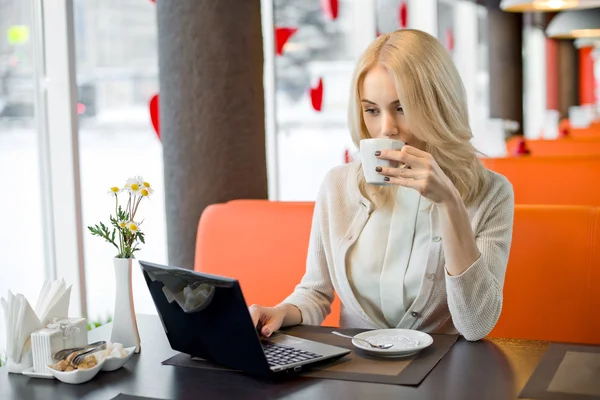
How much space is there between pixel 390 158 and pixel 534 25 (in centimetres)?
1214

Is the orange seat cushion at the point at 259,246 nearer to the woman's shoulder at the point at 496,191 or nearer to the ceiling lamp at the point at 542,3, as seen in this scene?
the woman's shoulder at the point at 496,191

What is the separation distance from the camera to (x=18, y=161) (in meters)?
3.00

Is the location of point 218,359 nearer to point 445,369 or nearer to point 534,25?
point 445,369

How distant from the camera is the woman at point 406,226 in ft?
6.41

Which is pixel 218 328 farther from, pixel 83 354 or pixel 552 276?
pixel 552 276

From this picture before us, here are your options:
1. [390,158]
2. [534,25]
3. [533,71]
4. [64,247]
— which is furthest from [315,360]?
[533,71]

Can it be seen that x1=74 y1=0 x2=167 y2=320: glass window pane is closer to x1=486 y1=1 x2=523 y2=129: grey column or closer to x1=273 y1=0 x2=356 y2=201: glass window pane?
x1=273 y1=0 x2=356 y2=201: glass window pane

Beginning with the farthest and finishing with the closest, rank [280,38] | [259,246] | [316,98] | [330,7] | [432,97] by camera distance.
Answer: [330,7] < [316,98] < [280,38] < [259,246] < [432,97]

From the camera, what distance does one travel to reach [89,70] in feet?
10.8

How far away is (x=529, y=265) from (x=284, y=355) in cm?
109

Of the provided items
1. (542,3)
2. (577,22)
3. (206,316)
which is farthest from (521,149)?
(206,316)

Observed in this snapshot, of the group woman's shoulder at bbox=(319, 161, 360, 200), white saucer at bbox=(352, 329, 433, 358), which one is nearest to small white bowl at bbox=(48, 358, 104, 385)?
white saucer at bbox=(352, 329, 433, 358)

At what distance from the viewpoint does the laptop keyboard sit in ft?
5.25

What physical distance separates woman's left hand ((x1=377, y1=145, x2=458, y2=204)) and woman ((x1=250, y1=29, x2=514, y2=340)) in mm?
178
